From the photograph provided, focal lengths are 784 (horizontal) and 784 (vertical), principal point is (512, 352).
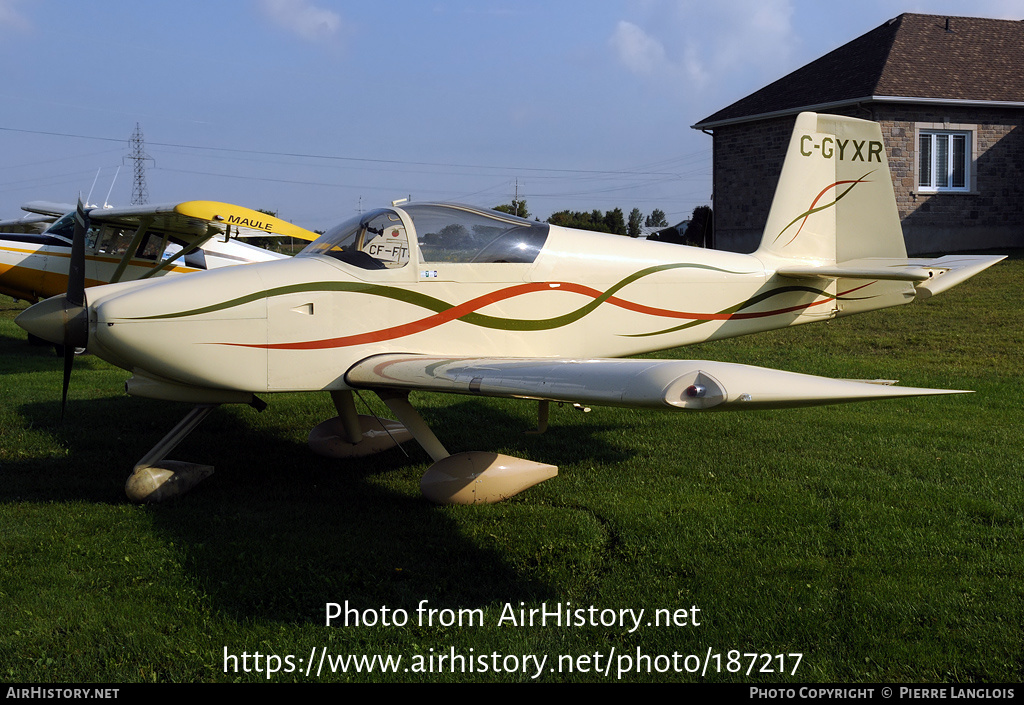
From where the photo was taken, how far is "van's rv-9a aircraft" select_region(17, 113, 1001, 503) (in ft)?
16.5

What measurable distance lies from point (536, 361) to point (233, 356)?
1999 millimetres

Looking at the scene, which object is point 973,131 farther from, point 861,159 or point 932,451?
point 932,451

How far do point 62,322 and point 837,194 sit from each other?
652 centimetres

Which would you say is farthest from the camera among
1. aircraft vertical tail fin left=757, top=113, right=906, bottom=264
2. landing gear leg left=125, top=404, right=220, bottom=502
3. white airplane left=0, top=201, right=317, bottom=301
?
white airplane left=0, top=201, right=317, bottom=301

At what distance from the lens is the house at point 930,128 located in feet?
68.2

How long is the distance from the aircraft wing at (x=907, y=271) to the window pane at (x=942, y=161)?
16.3 m

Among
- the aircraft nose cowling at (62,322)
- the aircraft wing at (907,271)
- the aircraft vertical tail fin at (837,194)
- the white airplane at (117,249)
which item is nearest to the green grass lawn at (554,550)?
the aircraft nose cowling at (62,322)

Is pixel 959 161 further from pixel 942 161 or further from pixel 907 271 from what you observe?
pixel 907 271

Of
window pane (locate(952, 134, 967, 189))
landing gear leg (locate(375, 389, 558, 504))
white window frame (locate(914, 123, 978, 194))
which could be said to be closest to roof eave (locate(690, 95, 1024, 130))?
white window frame (locate(914, 123, 978, 194))

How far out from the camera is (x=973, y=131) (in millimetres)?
21203

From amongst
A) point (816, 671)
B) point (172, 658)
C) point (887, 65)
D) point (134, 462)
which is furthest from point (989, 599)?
point (887, 65)

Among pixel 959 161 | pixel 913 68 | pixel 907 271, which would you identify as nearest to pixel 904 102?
pixel 913 68

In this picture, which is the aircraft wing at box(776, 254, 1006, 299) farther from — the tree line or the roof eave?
the roof eave

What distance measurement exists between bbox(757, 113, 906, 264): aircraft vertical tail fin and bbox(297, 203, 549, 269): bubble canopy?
2.68m
